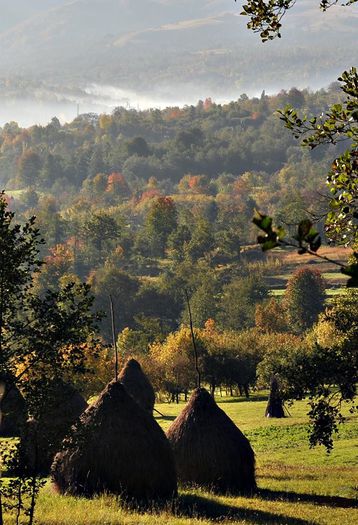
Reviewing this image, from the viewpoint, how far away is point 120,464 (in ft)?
89.5

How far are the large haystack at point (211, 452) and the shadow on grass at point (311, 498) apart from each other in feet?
2.90

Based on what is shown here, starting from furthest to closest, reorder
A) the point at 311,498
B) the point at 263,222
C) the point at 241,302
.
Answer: the point at 241,302 < the point at 311,498 < the point at 263,222

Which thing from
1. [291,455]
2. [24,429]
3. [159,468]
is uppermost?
[24,429]

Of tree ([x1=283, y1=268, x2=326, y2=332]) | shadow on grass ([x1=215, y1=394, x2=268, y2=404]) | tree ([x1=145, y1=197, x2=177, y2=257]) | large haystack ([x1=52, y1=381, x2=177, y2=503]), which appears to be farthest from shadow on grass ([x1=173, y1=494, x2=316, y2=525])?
tree ([x1=145, y1=197, x2=177, y2=257])

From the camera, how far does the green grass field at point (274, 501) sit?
23.2 m

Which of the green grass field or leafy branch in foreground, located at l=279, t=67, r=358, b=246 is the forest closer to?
the green grass field

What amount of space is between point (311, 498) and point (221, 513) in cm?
510

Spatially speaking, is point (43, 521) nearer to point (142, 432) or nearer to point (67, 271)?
point (142, 432)

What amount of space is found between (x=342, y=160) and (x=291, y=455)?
32662 millimetres

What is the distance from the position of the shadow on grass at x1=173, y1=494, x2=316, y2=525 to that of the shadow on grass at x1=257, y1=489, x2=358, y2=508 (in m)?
3.30

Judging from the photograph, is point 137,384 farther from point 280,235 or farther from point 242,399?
point 280,235

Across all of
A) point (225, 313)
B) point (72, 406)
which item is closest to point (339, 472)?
point (72, 406)

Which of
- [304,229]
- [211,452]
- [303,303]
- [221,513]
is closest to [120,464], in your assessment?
[221,513]

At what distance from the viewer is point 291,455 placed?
44.9m
